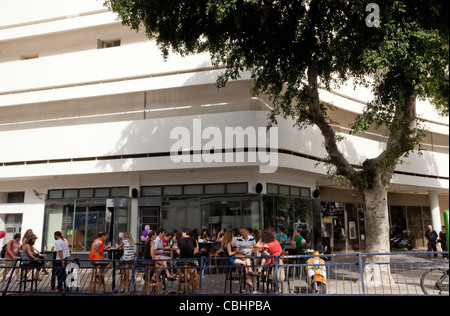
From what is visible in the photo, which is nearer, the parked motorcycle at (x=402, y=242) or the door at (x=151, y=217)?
the door at (x=151, y=217)

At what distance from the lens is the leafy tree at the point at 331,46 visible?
991 cm

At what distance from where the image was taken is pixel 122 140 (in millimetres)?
18094

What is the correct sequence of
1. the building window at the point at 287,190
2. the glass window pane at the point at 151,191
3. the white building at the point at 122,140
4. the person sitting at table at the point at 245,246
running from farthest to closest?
the glass window pane at the point at 151,191 < the building window at the point at 287,190 < the white building at the point at 122,140 < the person sitting at table at the point at 245,246

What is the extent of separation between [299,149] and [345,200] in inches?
409

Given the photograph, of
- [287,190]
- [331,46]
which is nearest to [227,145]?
[287,190]

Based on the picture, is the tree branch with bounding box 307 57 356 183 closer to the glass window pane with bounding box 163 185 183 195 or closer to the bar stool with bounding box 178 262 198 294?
the bar stool with bounding box 178 262 198 294

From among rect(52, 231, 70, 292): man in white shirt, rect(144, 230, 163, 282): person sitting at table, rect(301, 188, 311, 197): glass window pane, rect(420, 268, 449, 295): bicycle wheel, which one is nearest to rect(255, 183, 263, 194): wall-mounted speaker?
rect(301, 188, 311, 197): glass window pane

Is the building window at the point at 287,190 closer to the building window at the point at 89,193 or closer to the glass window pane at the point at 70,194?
the building window at the point at 89,193

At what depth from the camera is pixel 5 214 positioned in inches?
861

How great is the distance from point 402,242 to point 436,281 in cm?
1847

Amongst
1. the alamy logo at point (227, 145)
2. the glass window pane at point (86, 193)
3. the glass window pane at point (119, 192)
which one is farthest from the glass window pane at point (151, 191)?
the glass window pane at point (86, 193)

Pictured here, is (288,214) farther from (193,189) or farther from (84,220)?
(84,220)

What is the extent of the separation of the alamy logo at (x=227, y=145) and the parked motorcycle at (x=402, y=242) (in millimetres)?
15044
